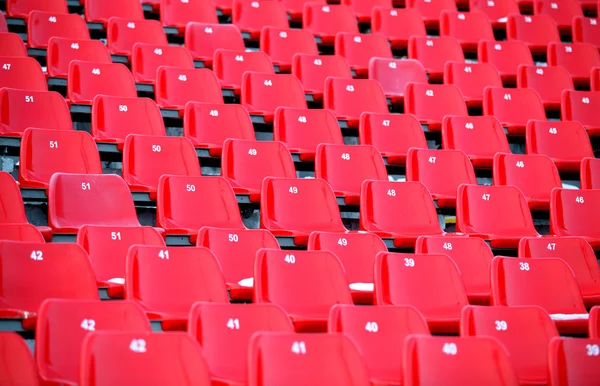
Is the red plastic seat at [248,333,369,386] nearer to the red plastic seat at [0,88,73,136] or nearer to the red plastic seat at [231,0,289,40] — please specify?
the red plastic seat at [0,88,73,136]

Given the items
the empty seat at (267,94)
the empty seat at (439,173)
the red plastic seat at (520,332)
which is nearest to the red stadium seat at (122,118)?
the empty seat at (267,94)

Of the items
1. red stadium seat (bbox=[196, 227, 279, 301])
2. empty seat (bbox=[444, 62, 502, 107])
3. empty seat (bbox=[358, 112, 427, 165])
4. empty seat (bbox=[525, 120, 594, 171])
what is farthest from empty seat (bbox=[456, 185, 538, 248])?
empty seat (bbox=[444, 62, 502, 107])

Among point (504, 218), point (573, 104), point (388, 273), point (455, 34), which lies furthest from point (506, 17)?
point (388, 273)

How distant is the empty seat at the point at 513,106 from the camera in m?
3.35

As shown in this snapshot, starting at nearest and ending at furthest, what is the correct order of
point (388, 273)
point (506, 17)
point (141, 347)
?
point (141, 347) → point (388, 273) → point (506, 17)

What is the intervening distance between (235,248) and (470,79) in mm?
1787

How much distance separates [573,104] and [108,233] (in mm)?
2177

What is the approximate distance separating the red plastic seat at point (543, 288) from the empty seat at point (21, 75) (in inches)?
65.6

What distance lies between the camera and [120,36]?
134 inches

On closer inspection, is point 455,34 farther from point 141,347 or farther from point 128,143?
point 141,347

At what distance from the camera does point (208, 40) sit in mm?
3520

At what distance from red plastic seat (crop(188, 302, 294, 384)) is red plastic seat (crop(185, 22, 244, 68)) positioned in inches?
79.8

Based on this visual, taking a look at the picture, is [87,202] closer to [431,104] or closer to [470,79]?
[431,104]

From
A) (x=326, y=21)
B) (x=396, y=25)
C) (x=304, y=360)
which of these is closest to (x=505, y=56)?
(x=396, y=25)
